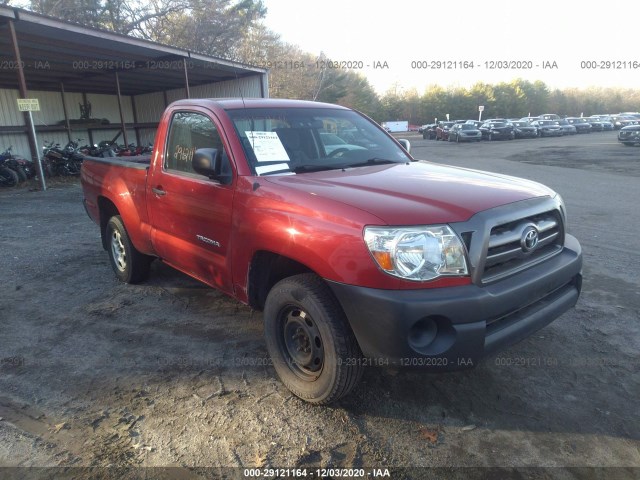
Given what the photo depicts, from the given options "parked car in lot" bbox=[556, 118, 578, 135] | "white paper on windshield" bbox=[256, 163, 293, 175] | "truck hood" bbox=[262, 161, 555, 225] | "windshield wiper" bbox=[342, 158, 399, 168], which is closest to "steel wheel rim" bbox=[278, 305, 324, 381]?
"truck hood" bbox=[262, 161, 555, 225]

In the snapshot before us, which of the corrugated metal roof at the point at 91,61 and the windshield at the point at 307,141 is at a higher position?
the corrugated metal roof at the point at 91,61

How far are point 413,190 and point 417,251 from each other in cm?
54

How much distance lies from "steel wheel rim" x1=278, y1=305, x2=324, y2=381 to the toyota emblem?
1.29 metres

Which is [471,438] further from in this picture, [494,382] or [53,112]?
[53,112]

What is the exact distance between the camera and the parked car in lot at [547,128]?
3876cm

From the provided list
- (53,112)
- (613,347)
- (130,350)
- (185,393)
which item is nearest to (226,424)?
(185,393)

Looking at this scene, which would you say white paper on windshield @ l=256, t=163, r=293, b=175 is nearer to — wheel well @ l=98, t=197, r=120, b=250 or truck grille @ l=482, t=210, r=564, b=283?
truck grille @ l=482, t=210, r=564, b=283

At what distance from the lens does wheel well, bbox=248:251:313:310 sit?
9.94 ft

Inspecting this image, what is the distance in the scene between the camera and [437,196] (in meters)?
2.65

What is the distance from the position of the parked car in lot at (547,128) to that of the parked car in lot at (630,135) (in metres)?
12.4

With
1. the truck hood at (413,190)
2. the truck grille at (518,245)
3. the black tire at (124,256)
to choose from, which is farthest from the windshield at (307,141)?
the black tire at (124,256)

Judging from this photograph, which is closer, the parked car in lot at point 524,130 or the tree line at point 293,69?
the tree line at point 293,69

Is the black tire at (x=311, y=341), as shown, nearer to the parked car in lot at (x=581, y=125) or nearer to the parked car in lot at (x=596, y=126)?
the parked car in lot at (x=581, y=125)

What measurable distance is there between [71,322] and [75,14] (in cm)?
2781
